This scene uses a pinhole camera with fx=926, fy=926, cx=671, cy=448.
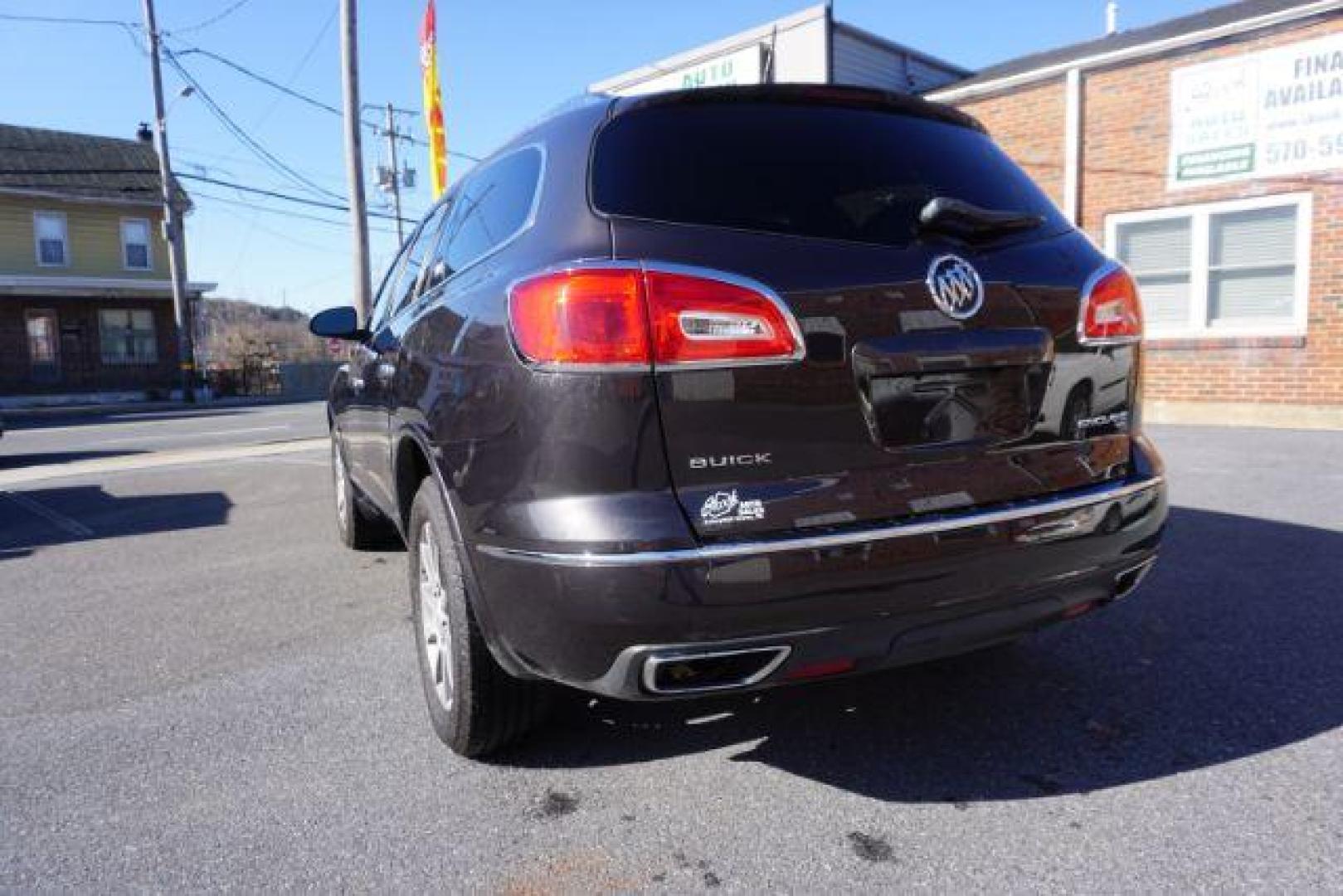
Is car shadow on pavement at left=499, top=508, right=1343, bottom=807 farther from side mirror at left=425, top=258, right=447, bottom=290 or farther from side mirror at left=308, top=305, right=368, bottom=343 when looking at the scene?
side mirror at left=308, top=305, right=368, bottom=343

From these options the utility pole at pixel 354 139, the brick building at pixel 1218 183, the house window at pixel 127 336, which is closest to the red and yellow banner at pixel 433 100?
the utility pole at pixel 354 139

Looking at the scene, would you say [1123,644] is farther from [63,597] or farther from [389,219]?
[389,219]

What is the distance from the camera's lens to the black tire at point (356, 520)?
5277 mm

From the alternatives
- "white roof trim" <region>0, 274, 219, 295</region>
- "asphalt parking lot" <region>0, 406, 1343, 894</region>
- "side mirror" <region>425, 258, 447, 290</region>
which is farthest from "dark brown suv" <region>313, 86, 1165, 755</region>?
"white roof trim" <region>0, 274, 219, 295</region>

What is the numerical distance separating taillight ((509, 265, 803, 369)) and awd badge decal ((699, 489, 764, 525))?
0.93 feet

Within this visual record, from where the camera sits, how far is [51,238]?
28719mm

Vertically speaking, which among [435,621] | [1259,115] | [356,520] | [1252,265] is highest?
[1259,115]

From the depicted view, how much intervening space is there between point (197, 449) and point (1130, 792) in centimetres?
1218

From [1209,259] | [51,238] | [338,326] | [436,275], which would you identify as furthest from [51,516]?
[51,238]

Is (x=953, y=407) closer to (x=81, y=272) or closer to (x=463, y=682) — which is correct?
(x=463, y=682)

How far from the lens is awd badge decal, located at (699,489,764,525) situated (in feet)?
6.39

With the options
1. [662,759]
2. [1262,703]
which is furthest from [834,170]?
[1262,703]

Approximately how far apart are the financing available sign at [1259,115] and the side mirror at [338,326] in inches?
402

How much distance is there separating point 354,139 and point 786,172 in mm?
13291
